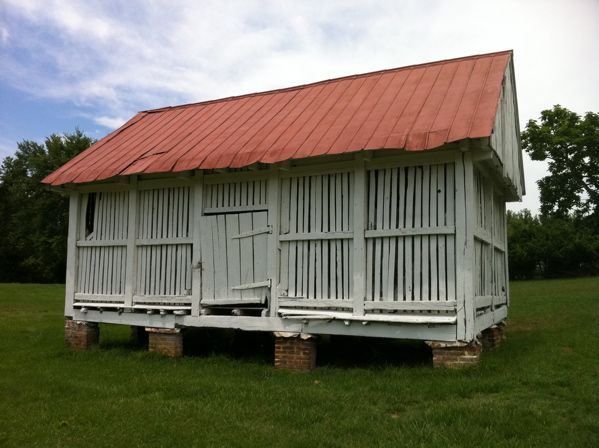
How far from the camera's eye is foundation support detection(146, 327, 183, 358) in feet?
34.0

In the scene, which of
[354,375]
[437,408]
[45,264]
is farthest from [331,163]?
[45,264]

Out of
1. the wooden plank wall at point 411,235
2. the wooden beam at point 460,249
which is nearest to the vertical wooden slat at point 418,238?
the wooden plank wall at point 411,235

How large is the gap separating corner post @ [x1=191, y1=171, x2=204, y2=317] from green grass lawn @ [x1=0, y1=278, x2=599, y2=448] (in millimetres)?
1035

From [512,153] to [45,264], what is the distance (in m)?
42.9

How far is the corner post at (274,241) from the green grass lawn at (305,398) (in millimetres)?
1112

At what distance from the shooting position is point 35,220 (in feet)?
157

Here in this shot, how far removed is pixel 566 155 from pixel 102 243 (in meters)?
30.1

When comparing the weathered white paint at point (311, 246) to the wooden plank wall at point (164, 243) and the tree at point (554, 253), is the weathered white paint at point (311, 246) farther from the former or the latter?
the tree at point (554, 253)

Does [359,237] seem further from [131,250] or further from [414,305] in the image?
[131,250]

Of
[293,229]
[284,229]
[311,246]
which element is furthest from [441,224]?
[284,229]

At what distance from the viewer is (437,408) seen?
6.47 m

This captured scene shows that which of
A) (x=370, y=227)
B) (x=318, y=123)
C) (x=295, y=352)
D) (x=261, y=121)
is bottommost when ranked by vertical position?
(x=295, y=352)

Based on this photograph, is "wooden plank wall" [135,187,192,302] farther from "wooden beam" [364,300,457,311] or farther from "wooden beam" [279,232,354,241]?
"wooden beam" [364,300,457,311]

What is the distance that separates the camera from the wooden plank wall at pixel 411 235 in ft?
27.5
